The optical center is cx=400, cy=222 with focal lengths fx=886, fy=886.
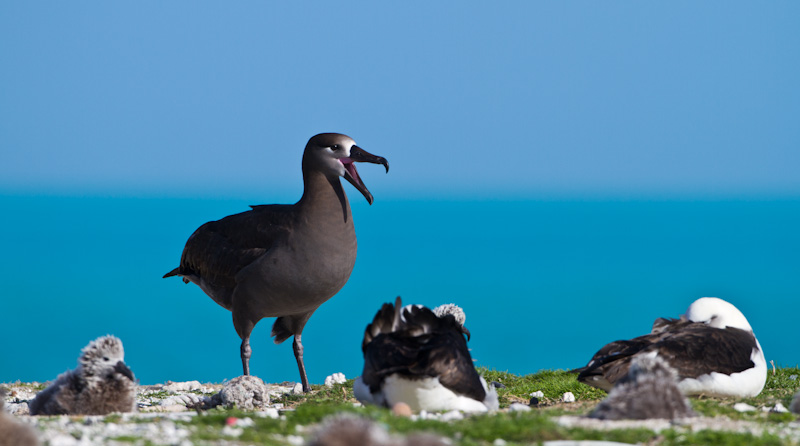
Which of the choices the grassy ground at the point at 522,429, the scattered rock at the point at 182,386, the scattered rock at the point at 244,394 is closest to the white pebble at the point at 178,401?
the scattered rock at the point at 244,394

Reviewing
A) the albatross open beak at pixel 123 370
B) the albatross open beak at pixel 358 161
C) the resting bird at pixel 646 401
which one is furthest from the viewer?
the albatross open beak at pixel 358 161

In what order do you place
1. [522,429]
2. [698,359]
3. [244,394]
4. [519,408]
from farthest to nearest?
[244,394] → [698,359] → [519,408] → [522,429]

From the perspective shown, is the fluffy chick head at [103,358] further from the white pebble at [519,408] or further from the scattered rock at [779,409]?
the scattered rock at [779,409]

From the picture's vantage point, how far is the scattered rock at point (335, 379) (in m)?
12.3

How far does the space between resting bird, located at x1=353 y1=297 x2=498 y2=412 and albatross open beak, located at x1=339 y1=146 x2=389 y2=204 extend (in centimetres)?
285

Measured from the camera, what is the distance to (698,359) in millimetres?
9016

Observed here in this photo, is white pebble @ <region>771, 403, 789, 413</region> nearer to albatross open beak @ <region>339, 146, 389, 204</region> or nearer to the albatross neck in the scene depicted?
albatross open beak @ <region>339, 146, 389, 204</region>

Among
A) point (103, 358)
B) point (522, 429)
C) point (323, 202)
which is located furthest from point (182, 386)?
point (522, 429)

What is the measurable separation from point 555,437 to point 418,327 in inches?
110

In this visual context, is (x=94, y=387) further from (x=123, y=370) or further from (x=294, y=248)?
(x=294, y=248)

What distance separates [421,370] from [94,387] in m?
3.19

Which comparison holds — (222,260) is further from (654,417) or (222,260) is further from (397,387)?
(654,417)

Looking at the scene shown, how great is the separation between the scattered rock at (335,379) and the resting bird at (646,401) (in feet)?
19.0

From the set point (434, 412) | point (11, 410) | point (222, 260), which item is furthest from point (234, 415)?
point (222, 260)
